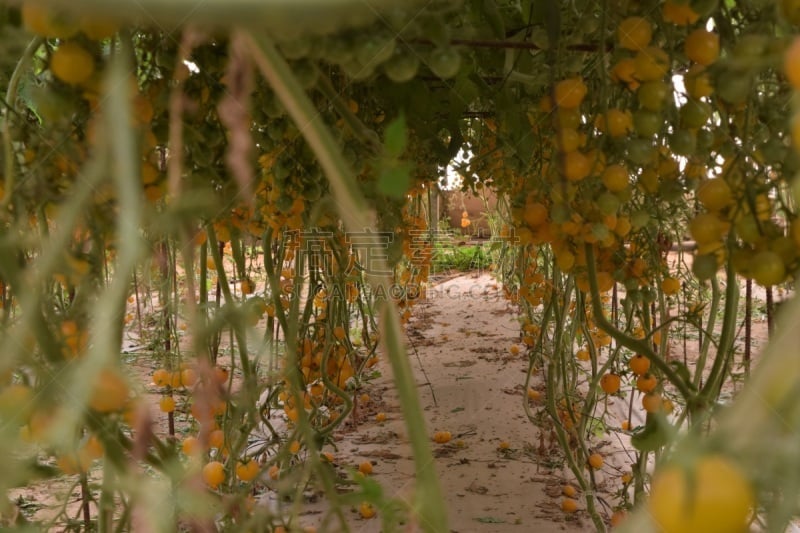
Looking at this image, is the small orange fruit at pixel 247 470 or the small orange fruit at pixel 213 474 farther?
the small orange fruit at pixel 247 470

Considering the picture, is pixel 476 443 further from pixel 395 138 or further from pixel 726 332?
pixel 395 138

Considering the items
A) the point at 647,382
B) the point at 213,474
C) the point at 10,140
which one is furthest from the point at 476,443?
the point at 10,140

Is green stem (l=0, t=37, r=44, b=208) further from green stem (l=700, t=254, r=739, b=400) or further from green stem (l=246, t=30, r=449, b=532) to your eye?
green stem (l=700, t=254, r=739, b=400)

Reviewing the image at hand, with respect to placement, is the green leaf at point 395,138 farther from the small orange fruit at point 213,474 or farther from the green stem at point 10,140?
the small orange fruit at point 213,474

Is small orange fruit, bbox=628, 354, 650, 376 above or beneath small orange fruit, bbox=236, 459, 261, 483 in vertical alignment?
above

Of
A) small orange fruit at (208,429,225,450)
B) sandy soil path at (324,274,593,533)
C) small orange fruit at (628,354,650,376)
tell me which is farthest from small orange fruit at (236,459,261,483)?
small orange fruit at (628,354,650,376)

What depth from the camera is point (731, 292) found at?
53cm

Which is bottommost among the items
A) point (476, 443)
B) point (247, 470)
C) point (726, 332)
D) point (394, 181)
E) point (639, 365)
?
point (476, 443)

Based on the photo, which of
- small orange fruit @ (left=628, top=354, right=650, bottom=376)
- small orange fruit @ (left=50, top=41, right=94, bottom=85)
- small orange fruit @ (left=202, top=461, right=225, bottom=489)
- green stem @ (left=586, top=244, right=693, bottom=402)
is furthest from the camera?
small orange fruit @ (left=628, top=354, right=650, bottom=376)

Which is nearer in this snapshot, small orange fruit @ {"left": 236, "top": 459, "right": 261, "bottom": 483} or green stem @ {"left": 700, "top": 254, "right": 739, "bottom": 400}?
green stem @ {"left": 700, "top": 254, "right": 739, "bottom": 400}

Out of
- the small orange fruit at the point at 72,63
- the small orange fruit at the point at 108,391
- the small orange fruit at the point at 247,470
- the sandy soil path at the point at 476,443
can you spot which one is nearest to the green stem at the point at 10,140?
the small orange fruit at the point at 72,63

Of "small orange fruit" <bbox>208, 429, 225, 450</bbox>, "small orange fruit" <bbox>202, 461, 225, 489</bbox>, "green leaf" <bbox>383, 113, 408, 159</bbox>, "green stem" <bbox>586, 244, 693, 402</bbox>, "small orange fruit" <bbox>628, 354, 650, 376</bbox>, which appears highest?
"green leaf" <bbox>383, 113, 408, 159</bbox>

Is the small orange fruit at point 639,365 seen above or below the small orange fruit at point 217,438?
above

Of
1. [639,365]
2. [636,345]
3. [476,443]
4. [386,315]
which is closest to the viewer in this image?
[386,315]
